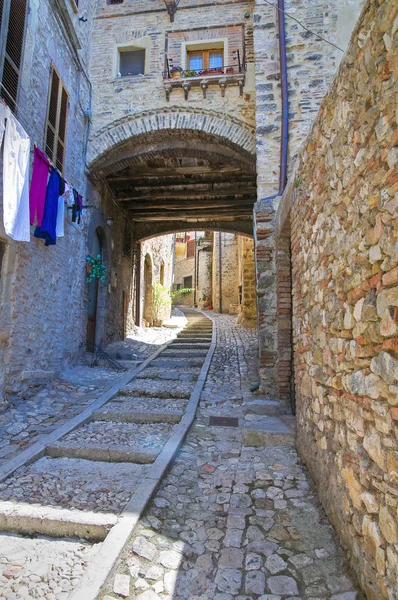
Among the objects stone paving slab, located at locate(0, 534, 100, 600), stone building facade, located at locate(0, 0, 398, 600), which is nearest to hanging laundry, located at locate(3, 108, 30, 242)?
stone building facade, located at locate(0, 0, 398, 600)

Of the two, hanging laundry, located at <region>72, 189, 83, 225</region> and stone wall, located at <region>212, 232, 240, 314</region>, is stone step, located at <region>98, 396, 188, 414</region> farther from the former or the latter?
stone wall, located at <region>212, 232, 240, 314</region>

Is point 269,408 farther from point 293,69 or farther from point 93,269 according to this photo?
point 293,69

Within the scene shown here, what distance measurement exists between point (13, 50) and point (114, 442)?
200 inches

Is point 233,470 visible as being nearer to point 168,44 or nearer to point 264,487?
point 264,487

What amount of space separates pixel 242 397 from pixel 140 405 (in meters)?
1.46

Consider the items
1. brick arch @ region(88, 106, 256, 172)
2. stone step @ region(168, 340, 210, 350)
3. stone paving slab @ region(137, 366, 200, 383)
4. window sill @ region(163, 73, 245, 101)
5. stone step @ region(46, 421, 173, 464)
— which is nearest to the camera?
stone step @ region(46, 421, 173, 464)

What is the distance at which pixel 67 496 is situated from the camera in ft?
9.36

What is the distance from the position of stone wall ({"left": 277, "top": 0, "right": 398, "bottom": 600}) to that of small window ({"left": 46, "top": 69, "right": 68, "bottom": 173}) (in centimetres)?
484

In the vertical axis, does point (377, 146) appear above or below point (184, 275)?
below

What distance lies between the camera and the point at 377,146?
1691mm

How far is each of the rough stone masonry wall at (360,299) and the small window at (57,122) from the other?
4857 mm

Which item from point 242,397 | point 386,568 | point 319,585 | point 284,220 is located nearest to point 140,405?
point 242,397

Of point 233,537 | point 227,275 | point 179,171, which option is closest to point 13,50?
point 179,171

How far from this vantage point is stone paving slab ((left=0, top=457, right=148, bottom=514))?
9.03ft
